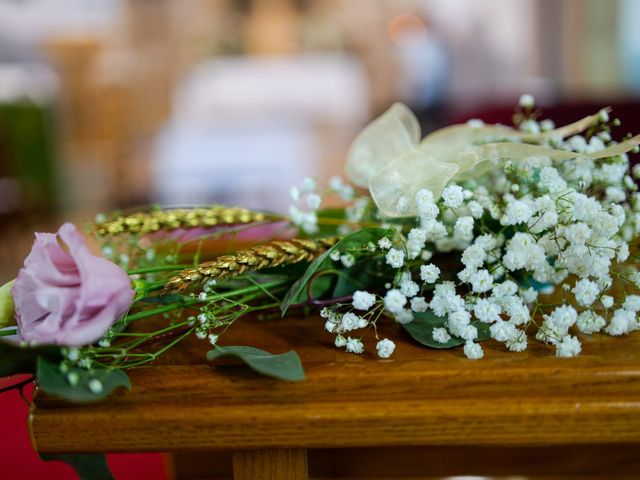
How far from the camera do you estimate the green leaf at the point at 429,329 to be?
1.94ft

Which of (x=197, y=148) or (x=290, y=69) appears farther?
(x=290, y=69)

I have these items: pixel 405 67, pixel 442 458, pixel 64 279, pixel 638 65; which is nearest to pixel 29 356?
pixel 64 279

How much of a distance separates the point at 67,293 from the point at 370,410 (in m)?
0.23

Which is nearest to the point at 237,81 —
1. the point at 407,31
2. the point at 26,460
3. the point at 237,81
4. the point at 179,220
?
the point at 237,81

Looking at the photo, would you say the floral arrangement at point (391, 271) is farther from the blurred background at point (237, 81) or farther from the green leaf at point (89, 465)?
the blurred background at point (237, 81)

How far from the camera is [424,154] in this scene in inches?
26.6

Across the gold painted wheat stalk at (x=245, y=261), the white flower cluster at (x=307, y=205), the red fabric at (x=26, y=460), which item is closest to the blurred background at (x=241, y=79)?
the red fabric at (x=26, y=460)

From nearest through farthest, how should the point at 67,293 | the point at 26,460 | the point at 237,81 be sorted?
the point at 67,293
the point at 26,460
the point at 237,81

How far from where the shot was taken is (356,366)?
562 mm

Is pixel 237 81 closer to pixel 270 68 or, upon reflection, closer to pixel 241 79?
pixel 241 79

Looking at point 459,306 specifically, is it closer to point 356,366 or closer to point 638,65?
point 356,366

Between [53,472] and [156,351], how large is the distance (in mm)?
338

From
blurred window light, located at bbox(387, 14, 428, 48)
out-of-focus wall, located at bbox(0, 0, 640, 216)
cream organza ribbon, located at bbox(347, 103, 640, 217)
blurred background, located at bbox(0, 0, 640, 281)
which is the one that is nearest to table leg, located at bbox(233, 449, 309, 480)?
cream organza ribbon, located at bbox(347, 103, 640, 217)

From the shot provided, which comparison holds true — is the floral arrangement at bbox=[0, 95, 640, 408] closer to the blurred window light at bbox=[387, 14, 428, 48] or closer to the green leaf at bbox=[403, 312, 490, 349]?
the green leaf at bbox=[403, 312, 490, 349]
